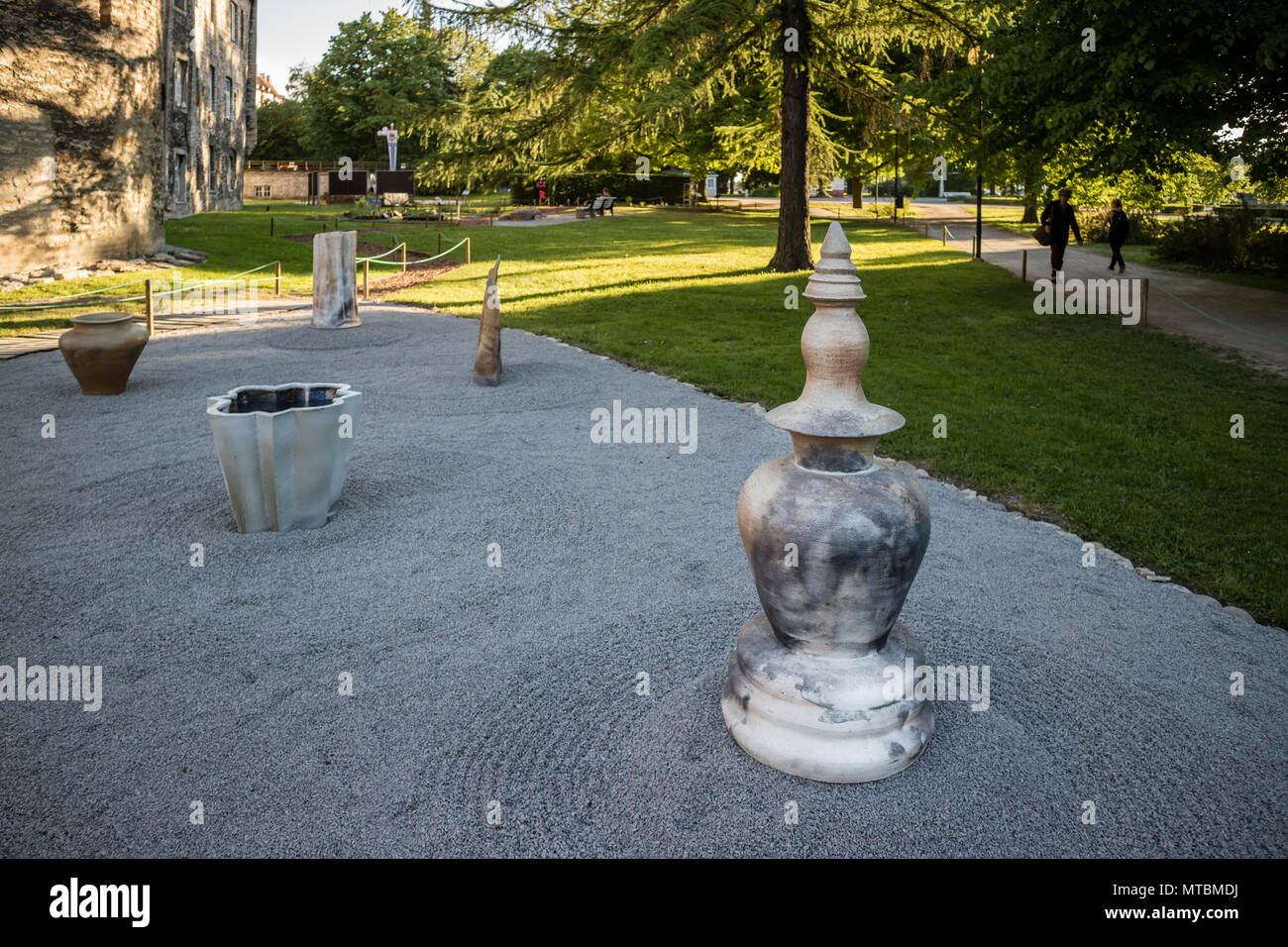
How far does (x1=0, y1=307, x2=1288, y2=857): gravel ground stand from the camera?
13.5ft

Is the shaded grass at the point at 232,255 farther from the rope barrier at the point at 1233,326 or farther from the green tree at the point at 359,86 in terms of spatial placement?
the green tree at the point at 359,86

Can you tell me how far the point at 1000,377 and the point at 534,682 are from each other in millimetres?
10009

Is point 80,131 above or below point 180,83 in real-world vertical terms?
below

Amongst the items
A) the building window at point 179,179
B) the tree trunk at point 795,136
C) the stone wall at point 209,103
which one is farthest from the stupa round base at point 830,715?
the building window at point 179,179

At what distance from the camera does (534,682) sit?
528cm

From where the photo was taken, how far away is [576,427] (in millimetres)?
10609

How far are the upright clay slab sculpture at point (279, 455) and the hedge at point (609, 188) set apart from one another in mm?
51246

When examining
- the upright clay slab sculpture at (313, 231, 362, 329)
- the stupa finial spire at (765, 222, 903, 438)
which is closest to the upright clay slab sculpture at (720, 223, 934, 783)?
the stupa finial spire at (765, 222, 903, 438)

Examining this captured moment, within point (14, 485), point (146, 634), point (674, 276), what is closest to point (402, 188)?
point (674, 276)

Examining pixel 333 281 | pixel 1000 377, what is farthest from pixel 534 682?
pixel 333 281

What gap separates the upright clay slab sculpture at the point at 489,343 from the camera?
40.2 feet

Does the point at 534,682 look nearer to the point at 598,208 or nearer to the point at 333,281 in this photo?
the point at 333,281

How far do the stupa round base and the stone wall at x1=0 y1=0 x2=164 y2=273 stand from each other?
20.2m
